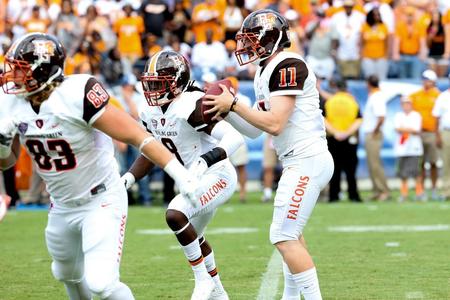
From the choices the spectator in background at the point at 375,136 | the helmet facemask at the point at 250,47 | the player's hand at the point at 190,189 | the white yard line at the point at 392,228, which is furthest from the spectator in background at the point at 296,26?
the player's hand at the point at 190,189

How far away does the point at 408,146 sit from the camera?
14.3 metres

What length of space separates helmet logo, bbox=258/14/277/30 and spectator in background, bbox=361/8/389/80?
1104 cm

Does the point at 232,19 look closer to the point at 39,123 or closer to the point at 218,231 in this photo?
the point at 218,231

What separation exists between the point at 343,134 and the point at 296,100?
328 inches

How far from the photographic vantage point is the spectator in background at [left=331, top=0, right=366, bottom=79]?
16.7 m

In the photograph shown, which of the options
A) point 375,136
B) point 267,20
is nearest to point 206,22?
point 375,136

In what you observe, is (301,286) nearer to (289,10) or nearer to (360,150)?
(360,150)

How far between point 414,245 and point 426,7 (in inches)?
362

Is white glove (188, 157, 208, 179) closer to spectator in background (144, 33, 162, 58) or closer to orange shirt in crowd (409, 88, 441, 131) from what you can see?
orange shirt in crowd (409, 88, 441, 131)

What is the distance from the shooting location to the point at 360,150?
52.4 ft

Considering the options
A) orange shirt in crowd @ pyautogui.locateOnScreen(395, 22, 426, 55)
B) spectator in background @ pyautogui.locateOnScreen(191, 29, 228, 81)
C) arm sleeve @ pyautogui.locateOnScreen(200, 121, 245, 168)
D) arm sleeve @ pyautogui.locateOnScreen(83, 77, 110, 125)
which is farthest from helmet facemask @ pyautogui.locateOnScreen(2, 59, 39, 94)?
orange shirt in crowd @ pyautogui.locateOnScreen(395, 22, 426, 55)

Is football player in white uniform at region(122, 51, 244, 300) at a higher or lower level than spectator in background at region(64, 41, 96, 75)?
higher

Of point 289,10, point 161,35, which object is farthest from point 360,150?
point 161,35

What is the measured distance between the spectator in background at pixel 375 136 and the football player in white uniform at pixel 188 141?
7956 millimetres
